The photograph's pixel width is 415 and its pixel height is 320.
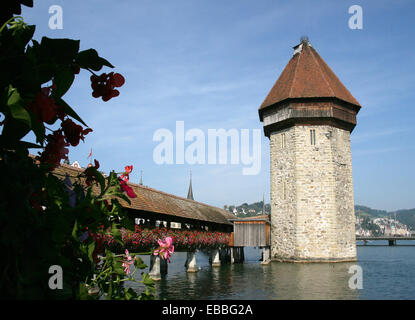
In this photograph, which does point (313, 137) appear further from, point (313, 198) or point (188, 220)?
point (188, 220)

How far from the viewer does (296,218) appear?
22.4 meters

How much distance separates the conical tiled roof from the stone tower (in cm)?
7

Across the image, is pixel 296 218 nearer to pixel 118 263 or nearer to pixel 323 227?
pixel 323 227

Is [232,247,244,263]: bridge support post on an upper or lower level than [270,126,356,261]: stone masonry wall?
lower

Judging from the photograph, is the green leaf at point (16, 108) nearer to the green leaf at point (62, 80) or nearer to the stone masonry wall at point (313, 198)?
the green leaf at point (62, 80)

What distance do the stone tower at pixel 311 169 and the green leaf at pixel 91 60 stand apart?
73.0 ft

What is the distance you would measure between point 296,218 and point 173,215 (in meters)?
9.76

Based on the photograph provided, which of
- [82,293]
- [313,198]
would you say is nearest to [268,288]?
[313,198]

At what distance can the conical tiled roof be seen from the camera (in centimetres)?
2398

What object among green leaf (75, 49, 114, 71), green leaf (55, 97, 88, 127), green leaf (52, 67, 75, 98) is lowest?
green leaf (55, 97, 88, 127)

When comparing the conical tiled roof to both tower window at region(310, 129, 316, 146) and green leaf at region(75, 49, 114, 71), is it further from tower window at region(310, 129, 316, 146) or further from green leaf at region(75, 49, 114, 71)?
green leaf at region(75, 49, 114, 71)

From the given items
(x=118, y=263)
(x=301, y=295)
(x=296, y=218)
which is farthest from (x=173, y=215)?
(x=118, y=263)

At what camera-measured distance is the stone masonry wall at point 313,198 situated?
22.1m

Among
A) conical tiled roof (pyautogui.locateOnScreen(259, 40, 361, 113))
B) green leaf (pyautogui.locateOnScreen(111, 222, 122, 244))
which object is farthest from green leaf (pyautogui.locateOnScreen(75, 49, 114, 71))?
conical tiled roof (pyautogui.locateOnScreen(259, 40, 361, 113))
